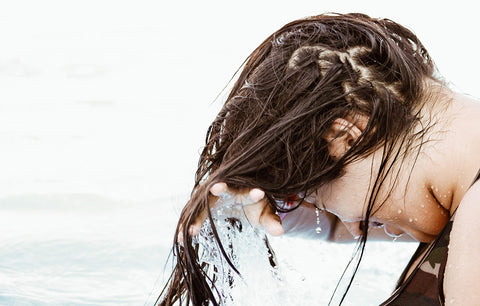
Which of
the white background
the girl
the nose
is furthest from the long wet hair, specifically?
the white background

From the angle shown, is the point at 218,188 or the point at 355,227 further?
the point at 355,227

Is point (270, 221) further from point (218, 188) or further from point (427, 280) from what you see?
point (427, 280)

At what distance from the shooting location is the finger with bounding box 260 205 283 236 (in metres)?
1.48

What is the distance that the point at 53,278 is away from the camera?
2.86 m

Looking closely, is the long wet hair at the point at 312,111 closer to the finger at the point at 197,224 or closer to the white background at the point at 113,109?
the finger at the point at 197,224

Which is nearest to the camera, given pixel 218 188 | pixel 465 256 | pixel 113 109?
pixel 465 256

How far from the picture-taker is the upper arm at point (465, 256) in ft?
3.86

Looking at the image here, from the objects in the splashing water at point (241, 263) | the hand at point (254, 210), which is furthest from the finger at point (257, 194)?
the splashing water at point (241, 263)

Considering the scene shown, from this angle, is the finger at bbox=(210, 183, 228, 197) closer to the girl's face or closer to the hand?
the hand

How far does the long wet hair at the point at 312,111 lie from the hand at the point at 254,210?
0.06ft

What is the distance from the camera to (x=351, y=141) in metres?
1.46

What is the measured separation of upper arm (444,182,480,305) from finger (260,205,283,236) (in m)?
0.40

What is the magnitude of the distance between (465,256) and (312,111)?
465mm

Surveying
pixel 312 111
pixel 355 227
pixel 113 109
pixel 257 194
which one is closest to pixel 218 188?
pixel 257 194
